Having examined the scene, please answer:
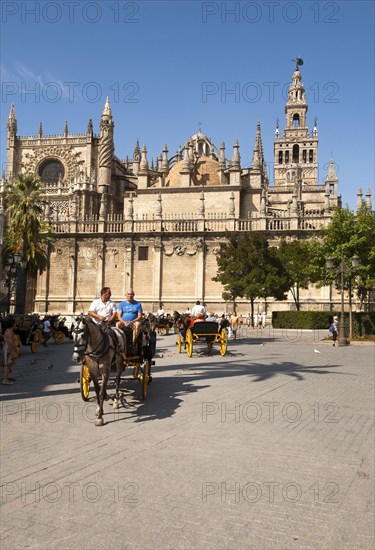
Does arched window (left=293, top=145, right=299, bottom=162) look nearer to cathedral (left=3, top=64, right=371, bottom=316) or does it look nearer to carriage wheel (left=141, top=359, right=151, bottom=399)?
cathedral (left=3, top=64, right=371, bottom=316)

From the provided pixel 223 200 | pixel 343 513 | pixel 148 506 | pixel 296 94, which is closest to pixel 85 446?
pixel 148 506

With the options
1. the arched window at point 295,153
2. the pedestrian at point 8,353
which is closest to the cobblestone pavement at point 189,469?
the pedestrian at point 8,353

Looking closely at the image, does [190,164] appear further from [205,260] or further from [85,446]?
[85,446]

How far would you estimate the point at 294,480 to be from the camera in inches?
194

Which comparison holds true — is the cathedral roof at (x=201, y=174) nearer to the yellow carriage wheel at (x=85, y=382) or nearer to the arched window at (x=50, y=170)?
the arched window at (x=50, y=170)

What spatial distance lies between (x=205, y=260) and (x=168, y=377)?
99.8 feet

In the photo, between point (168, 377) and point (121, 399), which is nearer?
point (121, 399)

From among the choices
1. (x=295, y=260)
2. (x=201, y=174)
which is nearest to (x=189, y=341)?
(x=295, y=260)

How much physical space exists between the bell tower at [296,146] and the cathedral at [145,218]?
113ft

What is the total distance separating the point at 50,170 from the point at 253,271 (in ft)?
134

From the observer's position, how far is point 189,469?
507 centimetres

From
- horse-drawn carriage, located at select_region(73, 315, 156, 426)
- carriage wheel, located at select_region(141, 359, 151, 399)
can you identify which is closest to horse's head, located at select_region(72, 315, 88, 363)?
horse-drawn carriage, located at select_region(73, 315, 156, 426)

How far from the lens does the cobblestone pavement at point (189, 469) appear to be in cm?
376

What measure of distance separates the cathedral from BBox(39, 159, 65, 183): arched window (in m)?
0.12
